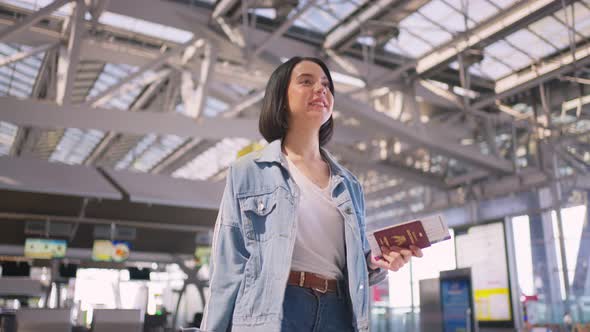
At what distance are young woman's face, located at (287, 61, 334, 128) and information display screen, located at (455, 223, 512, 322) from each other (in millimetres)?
6416

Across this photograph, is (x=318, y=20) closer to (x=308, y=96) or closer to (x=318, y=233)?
(x=308, y=96)

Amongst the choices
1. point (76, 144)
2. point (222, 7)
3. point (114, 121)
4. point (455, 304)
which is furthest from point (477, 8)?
point (76, 144)

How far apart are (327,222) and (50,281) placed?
48.7 ft

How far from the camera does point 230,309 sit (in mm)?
1743

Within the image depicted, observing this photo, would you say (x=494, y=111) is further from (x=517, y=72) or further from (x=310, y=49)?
(x=310, y=49)

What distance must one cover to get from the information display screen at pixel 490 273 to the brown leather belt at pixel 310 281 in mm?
6578

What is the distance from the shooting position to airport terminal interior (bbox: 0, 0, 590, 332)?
10.8m

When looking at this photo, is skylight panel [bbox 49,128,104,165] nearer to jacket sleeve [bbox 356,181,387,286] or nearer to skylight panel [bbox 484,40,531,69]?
skylight panel [bbox 484,40,531,69]

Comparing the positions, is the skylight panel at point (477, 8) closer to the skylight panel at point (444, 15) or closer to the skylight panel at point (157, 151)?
the skylight panel at point (444, 15)

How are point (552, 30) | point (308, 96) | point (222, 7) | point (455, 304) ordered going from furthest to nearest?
point (552, 30)
point (222, 7)
point (455, 304)
point (308, 96)

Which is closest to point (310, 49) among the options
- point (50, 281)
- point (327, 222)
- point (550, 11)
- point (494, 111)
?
A: point (550, 11)

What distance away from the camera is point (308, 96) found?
84.5 inches

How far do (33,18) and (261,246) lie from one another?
11423 millimetres

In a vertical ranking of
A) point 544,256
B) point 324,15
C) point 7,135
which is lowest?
point 544,256
